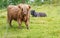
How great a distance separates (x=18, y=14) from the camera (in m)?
13.0

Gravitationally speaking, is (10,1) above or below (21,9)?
below

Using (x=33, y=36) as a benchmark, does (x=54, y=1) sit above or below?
below

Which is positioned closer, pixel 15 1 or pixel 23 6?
pixel 23 6

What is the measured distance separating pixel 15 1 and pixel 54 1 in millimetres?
11012

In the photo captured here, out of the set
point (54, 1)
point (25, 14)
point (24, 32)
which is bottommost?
point (54, 1)

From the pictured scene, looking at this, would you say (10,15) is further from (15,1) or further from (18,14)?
(15,1)

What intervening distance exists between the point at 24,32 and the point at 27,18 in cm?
112

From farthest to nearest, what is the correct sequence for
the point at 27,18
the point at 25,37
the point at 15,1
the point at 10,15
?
the point at 15,1
the point at 10,15
the point at 27,18
the point at 25,37

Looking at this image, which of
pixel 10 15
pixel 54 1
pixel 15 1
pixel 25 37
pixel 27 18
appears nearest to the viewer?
pixel 25 37

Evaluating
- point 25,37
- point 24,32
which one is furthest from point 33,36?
point 24,32

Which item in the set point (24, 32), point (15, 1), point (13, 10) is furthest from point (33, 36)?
point (15, 1)

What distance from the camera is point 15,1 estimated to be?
125ft

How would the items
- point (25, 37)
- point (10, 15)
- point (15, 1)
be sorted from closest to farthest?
point (25, 37), point (10, 15), point (15, 1)

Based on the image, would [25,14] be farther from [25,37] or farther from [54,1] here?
[54,1]
